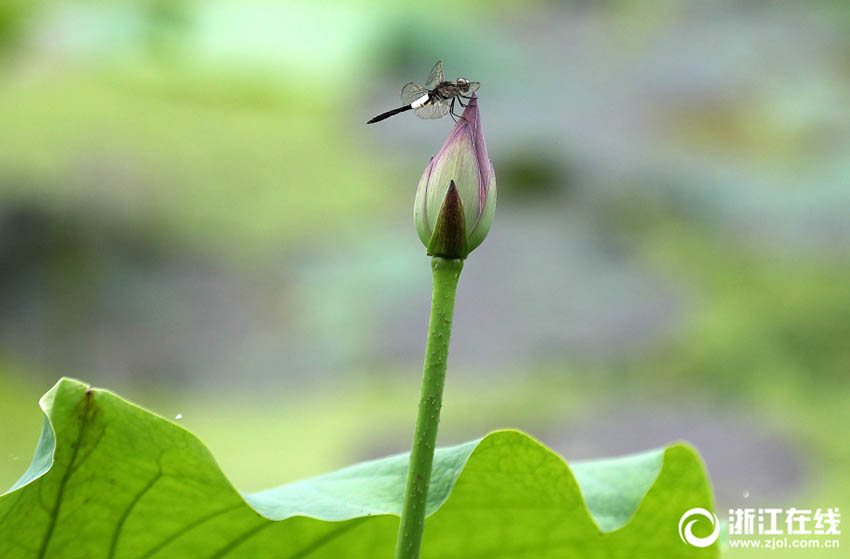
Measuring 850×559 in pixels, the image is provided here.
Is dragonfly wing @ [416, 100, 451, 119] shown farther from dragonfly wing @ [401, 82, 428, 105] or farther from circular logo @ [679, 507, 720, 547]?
circular logo @ [679, 507, 720, 547]

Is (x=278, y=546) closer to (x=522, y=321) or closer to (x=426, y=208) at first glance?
(x=426, y=208)

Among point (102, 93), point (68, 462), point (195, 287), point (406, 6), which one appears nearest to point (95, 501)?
point (68, 462)

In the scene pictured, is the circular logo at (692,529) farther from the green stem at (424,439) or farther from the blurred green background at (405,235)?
the blurred green background at (405,235)

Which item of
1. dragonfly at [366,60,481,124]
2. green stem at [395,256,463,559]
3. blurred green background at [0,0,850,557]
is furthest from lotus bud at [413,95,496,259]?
blurred green background at [0,0,850,557]

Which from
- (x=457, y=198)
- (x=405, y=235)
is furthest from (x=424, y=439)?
(x=405, y=235)

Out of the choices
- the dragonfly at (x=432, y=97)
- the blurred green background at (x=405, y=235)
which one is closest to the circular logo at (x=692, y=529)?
the dragonfly at (x=432, y=97)
